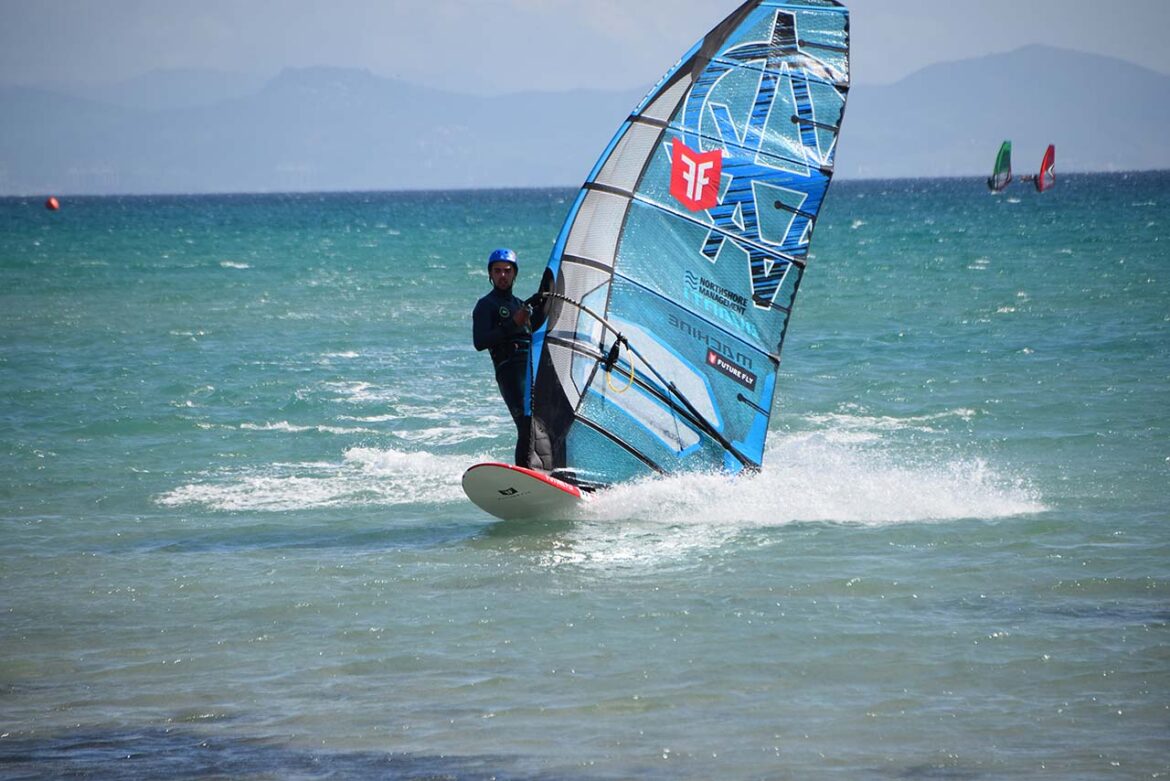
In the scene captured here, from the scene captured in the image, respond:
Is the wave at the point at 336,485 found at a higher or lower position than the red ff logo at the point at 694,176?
lower

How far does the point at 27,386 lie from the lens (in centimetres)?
1497

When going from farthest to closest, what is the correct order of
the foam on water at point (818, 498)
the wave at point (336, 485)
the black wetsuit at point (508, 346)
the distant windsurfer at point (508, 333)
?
the wave at point (336, 485) → the foam on water at point (818, 498) → the black wetsuit at point (508, 346) → the distant windsurfer at point (508, 333)

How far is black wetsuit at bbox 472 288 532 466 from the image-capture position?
8.29 metres

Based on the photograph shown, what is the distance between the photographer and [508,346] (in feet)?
28.2

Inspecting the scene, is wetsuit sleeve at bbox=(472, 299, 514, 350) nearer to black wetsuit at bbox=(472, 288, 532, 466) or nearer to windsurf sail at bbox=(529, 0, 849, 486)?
black wetsuit at bbox=(472, 288, 532, 466)

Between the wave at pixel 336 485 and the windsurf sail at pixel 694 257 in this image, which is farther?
the wave at pixel 336 485

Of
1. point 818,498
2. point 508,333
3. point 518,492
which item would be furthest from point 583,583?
point 818,498

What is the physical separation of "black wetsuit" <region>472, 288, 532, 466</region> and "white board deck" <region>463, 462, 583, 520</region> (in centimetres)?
30

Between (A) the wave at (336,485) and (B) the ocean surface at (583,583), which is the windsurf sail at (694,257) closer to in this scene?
(B) the ocean surface at (583,583)

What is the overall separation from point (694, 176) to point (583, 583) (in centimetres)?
268

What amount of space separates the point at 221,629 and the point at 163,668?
0.57 m

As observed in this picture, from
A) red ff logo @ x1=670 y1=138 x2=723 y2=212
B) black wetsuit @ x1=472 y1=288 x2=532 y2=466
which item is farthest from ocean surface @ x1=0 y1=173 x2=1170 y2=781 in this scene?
red ff logo @ x1=670 y1=138 x2=723 y2=212

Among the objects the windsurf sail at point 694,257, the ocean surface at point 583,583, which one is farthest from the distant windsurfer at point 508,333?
the ocean surface at point 583,583

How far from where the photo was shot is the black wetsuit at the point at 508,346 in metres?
8.29
